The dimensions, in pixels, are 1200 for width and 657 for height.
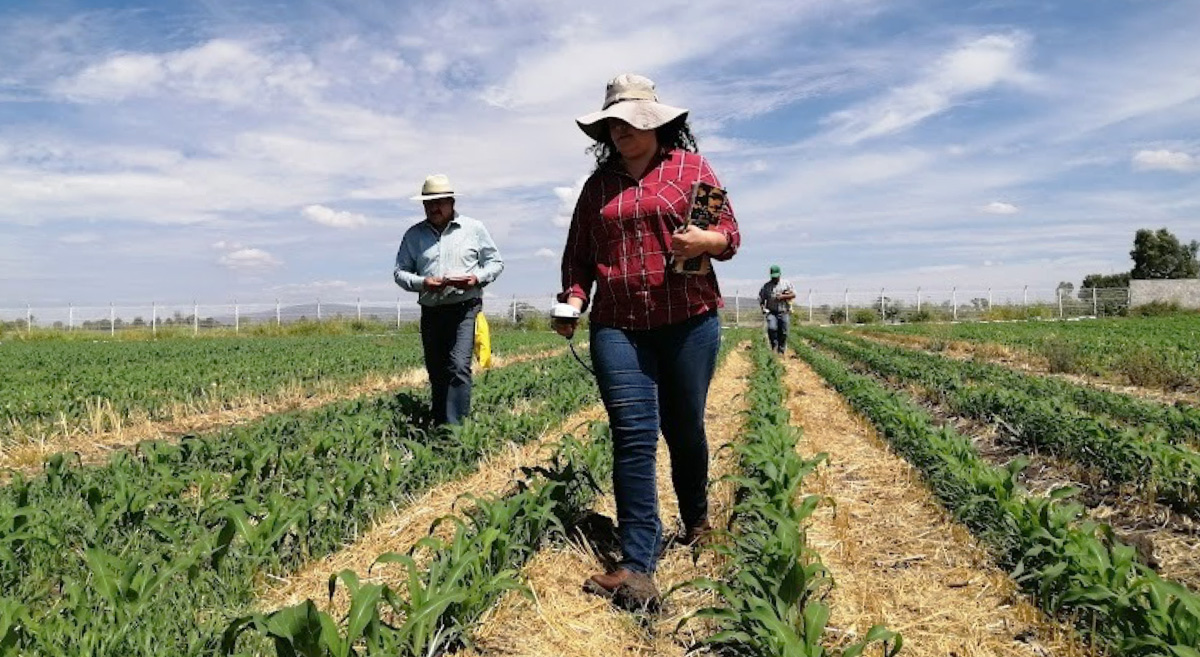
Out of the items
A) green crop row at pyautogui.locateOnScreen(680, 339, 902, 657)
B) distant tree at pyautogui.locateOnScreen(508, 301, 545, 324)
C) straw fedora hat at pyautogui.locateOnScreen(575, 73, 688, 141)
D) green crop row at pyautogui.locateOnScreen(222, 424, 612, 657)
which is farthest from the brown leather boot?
distant tree at pyautogui.locateOnScreen(508, 301, 545, 324)

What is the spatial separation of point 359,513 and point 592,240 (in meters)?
2.17

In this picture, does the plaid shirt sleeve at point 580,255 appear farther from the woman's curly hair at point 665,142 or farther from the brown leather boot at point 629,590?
the brown leather boot at point 629,590

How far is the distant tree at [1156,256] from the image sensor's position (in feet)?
239

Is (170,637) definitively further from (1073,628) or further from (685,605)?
(1073,628)

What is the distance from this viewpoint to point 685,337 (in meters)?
3.47

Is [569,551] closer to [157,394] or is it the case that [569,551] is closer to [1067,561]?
[1067,561]

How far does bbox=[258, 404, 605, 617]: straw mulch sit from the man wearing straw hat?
79 cm

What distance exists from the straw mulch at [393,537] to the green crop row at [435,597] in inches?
6.9

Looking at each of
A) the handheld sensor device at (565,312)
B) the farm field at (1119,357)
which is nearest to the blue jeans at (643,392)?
the handheld sensor device at (565,312)

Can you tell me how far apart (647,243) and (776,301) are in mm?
13310

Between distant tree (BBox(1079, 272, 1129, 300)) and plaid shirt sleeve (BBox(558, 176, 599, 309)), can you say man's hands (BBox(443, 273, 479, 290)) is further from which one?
distant tree (BBox(1079, 272, 1129, 300))

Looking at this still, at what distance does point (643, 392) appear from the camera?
11.3ft

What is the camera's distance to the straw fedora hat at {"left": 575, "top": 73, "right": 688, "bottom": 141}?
3285 mm

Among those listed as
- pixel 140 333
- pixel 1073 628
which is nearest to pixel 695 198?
pixel 1073 628
